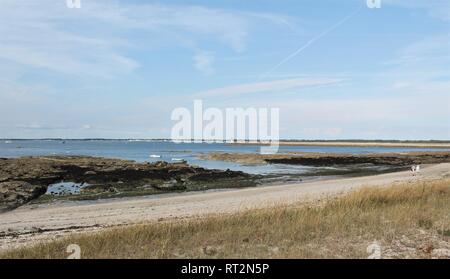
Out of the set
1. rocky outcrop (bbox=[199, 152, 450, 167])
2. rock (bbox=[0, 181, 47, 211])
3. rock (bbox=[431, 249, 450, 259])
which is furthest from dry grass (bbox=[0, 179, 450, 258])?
rocky outcrop (bbox=[199, 152, 450, 167])

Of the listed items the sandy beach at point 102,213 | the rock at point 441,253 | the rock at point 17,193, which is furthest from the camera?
the rock at point 17,193

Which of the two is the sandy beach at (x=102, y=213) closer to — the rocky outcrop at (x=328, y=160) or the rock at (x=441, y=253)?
the rock at (x=441, y=253)

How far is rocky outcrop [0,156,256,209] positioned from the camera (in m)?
26.4

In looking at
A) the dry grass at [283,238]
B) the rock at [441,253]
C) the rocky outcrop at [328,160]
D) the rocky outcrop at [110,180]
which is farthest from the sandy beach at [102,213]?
the rocky outcrop at [328,160]

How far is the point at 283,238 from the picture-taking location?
29.3 feet

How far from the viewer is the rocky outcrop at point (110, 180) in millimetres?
Answer: 26361

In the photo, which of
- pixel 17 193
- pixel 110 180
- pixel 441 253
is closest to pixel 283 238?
pixel 441 253

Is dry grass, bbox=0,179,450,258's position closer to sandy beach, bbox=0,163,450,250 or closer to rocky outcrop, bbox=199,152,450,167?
sandy beach, bbox=0,163,450,250

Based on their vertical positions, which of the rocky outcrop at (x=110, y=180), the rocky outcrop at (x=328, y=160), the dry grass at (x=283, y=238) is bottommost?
the rocky outcrop at (x=328, y=160)

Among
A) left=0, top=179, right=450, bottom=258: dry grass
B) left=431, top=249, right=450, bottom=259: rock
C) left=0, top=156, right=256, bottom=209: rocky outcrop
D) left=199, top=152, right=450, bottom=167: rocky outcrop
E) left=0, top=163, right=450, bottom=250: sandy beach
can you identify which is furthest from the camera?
left=199, top=152, right=450, bottom=167: rocky outcrop

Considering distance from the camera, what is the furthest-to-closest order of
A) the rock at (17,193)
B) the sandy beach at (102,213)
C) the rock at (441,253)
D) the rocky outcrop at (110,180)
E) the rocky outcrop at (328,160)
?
the rocky outcrop at (328,160)
the rocky outcrop at (110,180)
the rock at (17,193)
the sandy beach at (102,213)
the rock at (441,253)

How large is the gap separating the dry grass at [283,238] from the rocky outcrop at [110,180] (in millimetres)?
15470

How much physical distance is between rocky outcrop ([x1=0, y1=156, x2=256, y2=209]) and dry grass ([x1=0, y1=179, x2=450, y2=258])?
15470 mm
